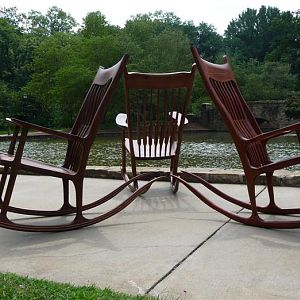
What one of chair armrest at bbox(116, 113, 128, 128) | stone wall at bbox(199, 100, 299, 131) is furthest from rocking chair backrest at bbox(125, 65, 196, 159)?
stone wall at bbox(199, 100, 299, 131)

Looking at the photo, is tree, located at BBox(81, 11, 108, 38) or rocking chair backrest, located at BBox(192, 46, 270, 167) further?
tree, located at BBox(81, 11, 108, 38)

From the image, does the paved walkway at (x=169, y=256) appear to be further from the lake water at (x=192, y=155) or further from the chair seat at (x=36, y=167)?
the lake water at (x=192, y=155)

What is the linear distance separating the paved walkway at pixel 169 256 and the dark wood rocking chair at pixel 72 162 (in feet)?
0.28

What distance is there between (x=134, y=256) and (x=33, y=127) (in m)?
0.91

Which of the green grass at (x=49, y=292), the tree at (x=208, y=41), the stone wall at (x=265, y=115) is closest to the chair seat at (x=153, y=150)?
the green grass at (x=49, y=292)

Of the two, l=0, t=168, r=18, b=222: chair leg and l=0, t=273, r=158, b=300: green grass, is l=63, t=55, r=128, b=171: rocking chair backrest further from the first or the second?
l=0, t=273, r=158, b=300: green grass

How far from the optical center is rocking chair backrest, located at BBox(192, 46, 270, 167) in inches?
107

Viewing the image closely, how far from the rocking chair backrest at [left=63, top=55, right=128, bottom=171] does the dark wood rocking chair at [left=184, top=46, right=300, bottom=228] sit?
52 centimetres

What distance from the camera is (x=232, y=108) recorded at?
3.04 meters

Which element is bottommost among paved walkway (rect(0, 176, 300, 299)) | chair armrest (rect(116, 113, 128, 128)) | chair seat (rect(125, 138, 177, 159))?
paved walkway (rect(0, 176, 300, 299))

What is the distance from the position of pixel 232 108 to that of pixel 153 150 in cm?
111

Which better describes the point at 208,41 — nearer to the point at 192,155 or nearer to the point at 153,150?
the point at 192,155

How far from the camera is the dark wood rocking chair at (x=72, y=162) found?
255 cm

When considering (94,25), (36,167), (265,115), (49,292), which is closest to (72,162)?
(36,167)
